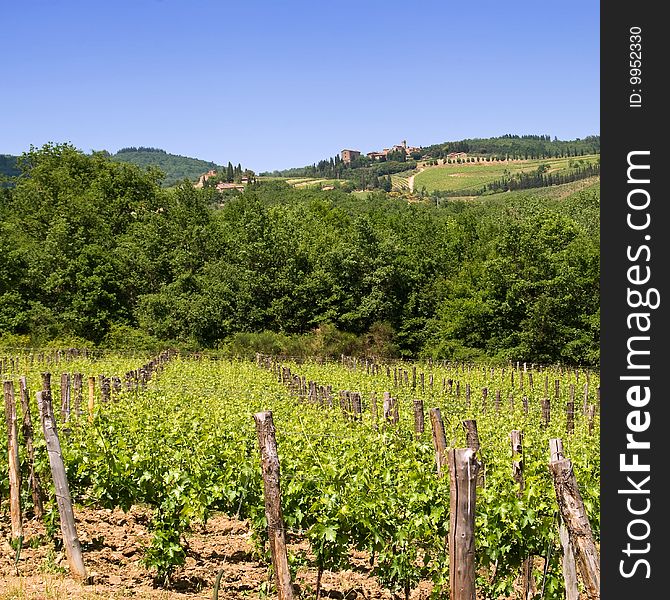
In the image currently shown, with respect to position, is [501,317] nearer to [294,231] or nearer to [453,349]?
[453,349]

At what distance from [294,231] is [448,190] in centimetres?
11971

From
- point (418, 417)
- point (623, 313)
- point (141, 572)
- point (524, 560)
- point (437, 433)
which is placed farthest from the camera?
point (418, 417)

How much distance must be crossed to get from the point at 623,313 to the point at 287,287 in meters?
38.5

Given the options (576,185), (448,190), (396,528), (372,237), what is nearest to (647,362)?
(396,528)

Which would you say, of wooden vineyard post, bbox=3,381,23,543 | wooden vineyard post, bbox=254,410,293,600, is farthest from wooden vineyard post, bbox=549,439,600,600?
wooden vineyard post, bbox=3,381,23,543

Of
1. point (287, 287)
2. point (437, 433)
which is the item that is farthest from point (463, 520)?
point (287, 287)

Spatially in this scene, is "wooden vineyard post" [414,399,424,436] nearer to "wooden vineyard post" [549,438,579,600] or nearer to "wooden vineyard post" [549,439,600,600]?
"wooden vineyard post" [549,438,579,600]

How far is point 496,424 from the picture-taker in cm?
1529

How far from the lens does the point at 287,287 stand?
43.0 meters

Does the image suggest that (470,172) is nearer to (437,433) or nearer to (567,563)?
(437,433)

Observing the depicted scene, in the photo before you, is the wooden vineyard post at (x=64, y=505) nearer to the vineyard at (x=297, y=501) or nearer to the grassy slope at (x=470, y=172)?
the vineyard at (x=297, y=501)

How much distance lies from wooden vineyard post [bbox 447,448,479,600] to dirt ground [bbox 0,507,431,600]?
7.51 feet

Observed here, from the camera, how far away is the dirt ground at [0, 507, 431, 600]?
6.96 m

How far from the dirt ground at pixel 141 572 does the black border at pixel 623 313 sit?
127 inches
